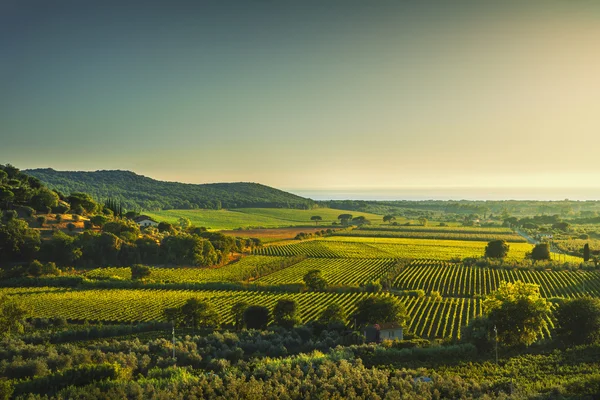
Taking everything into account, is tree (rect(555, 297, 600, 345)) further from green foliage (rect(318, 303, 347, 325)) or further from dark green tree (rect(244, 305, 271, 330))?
dark green tree (rect(244, 305, 271, 330))

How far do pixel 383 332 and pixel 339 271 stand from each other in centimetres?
4087

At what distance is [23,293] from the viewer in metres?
56.4

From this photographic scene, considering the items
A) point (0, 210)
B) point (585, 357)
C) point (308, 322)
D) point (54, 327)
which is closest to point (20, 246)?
point (0, 210)

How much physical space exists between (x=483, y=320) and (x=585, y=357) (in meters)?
6.73

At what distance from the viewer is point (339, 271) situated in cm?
7681

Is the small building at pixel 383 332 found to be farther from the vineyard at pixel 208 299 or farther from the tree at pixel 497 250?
the tree at pixel 497 250

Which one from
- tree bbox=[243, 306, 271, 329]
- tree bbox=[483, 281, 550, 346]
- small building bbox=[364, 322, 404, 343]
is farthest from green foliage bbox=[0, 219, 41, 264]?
tree bbox=[483, 281, 550, 346]

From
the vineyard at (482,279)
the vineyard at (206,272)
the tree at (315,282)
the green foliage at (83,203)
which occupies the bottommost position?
the vineyard at (206,272)

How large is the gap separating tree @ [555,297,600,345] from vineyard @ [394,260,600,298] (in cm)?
2573

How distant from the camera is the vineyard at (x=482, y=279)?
60531 millimetres

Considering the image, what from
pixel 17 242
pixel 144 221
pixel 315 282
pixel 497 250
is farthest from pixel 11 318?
pixel 497 250

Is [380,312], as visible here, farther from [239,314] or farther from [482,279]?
[482,279]

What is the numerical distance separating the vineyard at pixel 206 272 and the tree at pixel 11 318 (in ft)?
84.5

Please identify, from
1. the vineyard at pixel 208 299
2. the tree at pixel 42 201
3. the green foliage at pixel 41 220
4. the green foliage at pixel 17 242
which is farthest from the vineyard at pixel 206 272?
the tree at pixel 42 201
